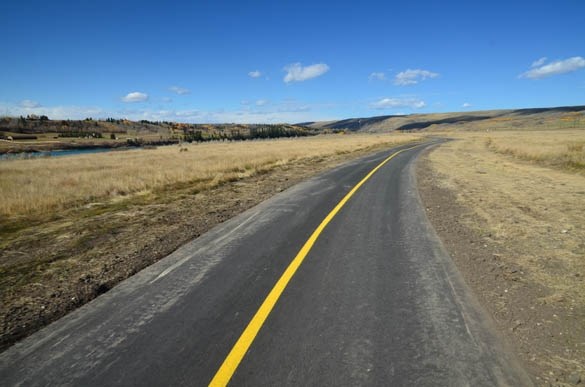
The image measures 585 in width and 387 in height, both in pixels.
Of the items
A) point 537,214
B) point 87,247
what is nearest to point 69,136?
point 87,247

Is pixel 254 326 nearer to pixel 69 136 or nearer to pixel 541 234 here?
pixel 541 234

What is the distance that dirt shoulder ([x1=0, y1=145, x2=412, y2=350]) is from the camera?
15.9 ft

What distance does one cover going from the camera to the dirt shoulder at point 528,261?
11.7 feet

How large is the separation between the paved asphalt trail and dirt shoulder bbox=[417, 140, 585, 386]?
0.32m

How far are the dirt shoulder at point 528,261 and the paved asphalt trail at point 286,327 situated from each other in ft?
1.05

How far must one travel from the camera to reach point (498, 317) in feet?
13.8

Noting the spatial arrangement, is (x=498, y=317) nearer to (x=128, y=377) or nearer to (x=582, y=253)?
(x=582, y=253)

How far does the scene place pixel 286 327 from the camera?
3.97 meters

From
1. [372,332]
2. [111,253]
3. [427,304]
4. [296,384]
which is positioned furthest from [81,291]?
[427,304]

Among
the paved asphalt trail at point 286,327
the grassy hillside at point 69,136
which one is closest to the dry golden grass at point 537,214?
the paved asphalt trail at point 286,327

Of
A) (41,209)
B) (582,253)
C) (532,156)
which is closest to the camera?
(582,253)

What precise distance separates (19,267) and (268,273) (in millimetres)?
4724

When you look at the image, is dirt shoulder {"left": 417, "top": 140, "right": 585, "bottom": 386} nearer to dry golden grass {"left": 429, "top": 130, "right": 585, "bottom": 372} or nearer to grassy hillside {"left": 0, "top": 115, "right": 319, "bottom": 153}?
dry golden grass {"left": 429, "top": 130, "right": 585, "bottom": 372}

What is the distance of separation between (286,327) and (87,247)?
5593mm
